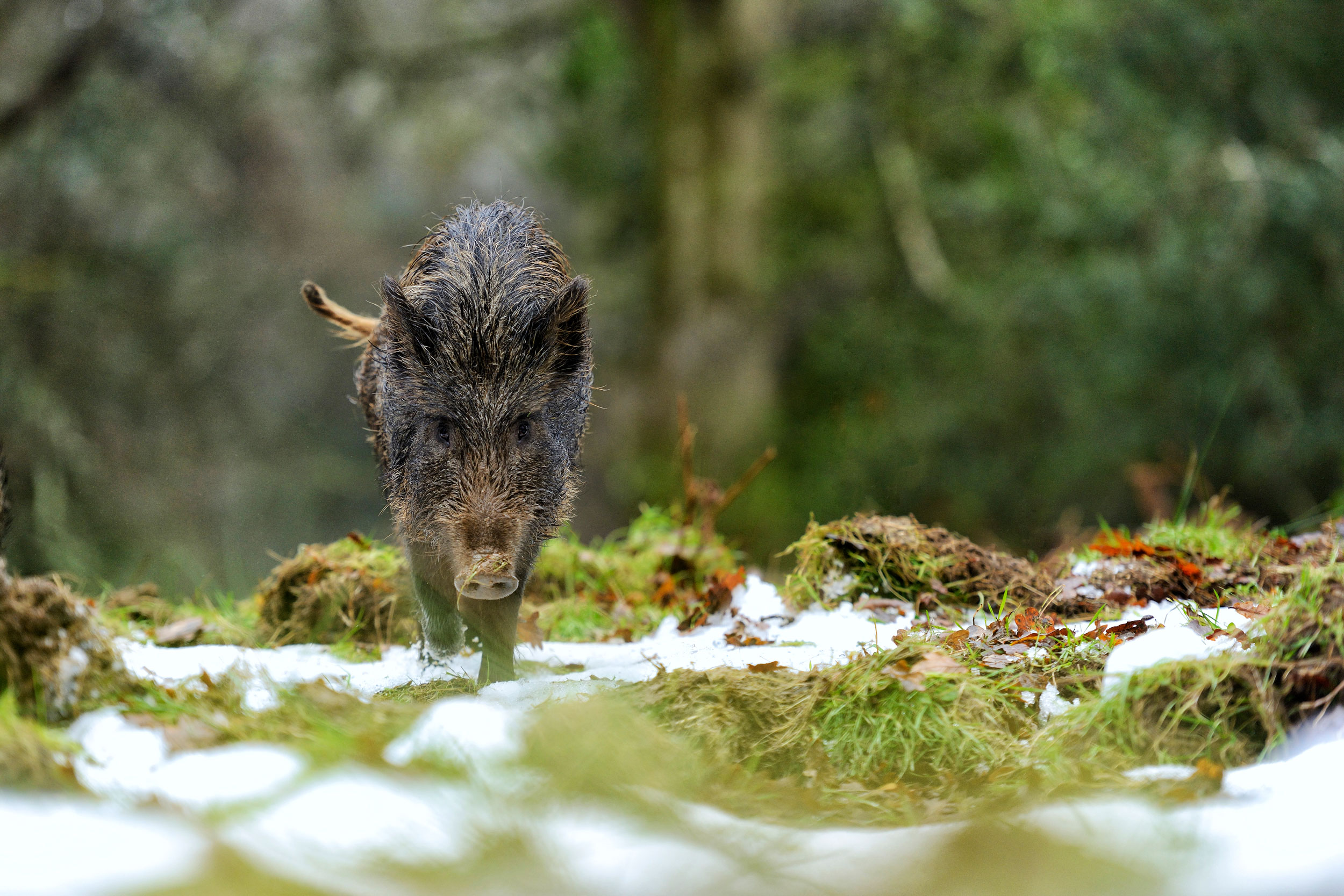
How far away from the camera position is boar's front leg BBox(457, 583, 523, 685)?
156 inches

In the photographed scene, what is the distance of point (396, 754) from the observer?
2461 millimetres

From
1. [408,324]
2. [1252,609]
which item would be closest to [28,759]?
[408,324]

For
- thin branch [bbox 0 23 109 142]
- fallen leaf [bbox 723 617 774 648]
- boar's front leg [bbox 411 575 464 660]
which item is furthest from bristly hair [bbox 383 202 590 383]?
thin branch [bbox 0 23 109 142]

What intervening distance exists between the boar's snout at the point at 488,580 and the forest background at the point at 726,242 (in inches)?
103

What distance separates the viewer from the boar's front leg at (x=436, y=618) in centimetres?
440

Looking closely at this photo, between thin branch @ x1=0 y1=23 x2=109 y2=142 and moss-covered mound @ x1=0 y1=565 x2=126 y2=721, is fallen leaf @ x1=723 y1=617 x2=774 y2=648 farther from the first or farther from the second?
thin branch @ x1=0 y1=23 x2=109 y2=142

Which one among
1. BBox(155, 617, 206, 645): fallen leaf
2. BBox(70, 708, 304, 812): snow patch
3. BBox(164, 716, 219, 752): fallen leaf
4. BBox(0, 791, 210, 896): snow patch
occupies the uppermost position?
BBox(155, 617, 206, 645): fallen leaf

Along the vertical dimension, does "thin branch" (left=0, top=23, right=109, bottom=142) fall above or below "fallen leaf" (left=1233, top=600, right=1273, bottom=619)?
above

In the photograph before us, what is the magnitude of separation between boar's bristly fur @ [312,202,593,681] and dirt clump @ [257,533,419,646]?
0.60 meters

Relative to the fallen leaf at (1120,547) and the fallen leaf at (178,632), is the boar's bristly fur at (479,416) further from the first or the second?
the fallen leaf at (1120,547)

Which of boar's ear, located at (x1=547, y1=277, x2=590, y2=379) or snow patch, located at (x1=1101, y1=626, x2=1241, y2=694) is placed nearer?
snow patch, located at (x1=1101, y1=626, x2=1241, y2=694)

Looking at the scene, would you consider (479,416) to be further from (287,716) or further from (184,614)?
(184,614)

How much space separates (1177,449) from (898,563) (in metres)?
6.35

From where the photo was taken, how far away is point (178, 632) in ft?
15.1
